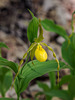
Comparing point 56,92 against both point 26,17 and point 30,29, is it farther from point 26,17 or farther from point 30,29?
point 26,17

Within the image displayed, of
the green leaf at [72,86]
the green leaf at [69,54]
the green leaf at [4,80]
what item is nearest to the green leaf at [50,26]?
the green leaf at [69,54]

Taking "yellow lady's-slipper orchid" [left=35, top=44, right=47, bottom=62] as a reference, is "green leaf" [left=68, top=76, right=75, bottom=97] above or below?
below

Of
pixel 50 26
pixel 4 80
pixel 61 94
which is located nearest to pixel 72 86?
pixel 61 94

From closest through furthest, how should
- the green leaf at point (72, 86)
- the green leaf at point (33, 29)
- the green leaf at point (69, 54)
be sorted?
1. the green leaf at point (33, 29)
2. the green leaf at point (72, 86)
3. the green leaf at point (69, 54)

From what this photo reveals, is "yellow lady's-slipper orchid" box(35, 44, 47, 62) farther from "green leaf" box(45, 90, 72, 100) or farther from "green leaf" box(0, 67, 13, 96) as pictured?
"green leaf" box(0, 67, 13, 96)

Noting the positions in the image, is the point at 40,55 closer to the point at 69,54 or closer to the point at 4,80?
the point at 69,54

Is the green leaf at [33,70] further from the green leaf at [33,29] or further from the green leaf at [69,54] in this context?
the green leaf at [69,54]

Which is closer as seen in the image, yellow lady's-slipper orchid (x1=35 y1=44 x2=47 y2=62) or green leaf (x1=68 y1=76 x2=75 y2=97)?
yellow lady's-slipper orchid (x1=35 y1=44 x2=47 y2=62)

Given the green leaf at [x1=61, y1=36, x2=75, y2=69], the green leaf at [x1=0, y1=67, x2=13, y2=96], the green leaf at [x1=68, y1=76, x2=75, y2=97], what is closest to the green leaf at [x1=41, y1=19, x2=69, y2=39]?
the green leaf at [x1=61, y1=36, x2=75, y2=69]
